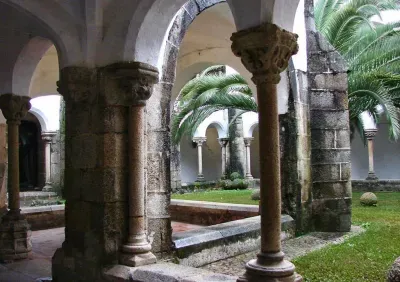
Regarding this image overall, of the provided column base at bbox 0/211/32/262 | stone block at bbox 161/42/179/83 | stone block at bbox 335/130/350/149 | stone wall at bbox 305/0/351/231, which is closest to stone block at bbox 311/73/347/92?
stone wall at bbox 305/0/351/231

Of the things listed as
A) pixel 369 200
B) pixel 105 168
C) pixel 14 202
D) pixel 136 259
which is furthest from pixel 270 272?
pixel 369 200

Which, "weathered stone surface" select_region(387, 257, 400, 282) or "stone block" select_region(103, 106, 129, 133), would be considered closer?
"weathered stone surface" select_region(387, 257, 400, 282)

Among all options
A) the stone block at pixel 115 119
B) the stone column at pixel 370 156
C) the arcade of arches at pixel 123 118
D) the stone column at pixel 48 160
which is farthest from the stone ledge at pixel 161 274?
the stone column at pixel 370 156

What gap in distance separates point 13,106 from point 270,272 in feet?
12.9

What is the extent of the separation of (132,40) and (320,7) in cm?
730

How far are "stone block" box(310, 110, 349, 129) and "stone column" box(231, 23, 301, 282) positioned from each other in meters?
3.65

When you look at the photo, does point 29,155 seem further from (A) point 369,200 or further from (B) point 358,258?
(B) point 358,258

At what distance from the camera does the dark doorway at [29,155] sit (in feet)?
51.6

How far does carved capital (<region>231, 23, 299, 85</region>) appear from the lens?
2.92 m

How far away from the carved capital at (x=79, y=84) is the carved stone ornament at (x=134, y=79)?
0.69 ft

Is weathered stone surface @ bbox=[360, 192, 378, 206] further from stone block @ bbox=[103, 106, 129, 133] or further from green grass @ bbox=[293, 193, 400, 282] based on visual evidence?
stone block @ bbox=[103, 106, 129, 133]

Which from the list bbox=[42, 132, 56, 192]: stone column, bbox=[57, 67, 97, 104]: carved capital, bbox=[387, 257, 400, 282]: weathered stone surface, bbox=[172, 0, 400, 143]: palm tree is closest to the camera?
bbox=[387, 257, 400, 282]: weathered stone surface

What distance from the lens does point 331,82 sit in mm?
6508

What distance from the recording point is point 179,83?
41.2 feet
